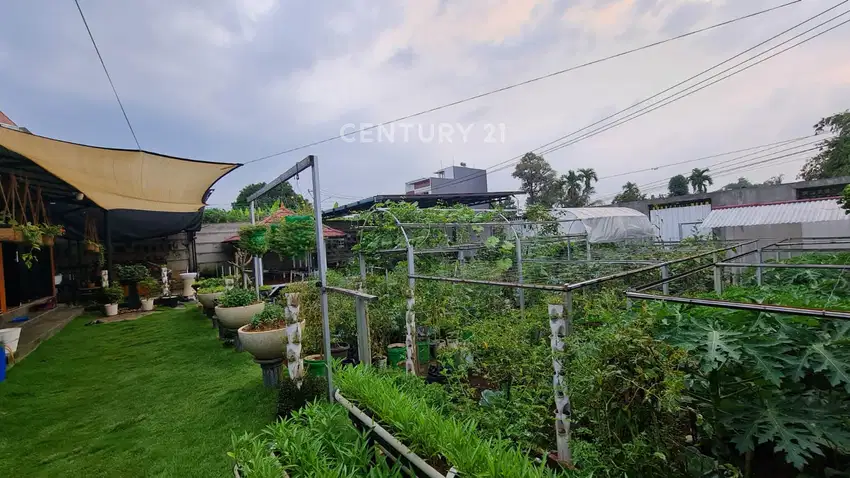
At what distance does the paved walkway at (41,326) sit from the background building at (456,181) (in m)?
16.1

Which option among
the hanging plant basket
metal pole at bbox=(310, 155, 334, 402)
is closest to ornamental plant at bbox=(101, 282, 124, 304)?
the hanging plant basket

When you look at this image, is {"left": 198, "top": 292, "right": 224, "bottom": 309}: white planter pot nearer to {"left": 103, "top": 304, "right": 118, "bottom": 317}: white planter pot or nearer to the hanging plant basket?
the hanging plant basket

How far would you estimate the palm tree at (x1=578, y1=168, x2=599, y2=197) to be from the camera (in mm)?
26311

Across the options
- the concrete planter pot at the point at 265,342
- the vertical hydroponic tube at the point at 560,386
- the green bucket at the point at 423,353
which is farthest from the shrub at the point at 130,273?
the vertical hydroponic tube at the point at 560,386

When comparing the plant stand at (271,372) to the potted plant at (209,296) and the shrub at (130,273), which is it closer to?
the potted plant at (209,296)

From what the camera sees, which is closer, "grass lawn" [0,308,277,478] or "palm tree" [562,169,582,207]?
"grass lawn" [0,308,277,478]

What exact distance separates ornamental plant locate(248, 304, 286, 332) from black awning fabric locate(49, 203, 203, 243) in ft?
23.3

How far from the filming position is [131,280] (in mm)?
9789

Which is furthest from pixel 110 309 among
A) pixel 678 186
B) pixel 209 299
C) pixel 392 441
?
pixel 678 186

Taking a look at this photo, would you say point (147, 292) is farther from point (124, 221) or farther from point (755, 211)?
point (755, 211)

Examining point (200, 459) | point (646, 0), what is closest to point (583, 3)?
point (646, 0)

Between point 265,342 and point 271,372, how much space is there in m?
0.37

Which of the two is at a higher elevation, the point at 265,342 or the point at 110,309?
the point at 265,342

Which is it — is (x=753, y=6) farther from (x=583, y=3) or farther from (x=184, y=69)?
(x=184, y=69)
